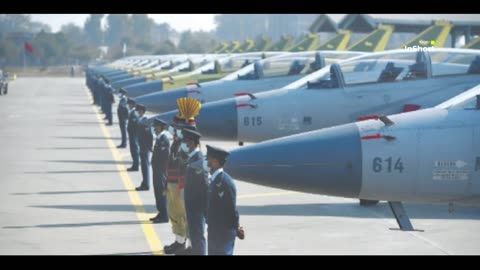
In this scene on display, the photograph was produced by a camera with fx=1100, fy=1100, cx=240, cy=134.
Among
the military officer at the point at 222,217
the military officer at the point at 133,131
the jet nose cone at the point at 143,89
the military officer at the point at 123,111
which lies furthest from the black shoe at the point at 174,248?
the jet nose cone at the point at 143,89

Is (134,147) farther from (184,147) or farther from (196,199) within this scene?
(196,199)

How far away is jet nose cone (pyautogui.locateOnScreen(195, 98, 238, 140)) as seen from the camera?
1944cm

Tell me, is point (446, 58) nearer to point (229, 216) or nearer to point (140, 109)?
point (140, 109)

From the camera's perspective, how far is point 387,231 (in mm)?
14594

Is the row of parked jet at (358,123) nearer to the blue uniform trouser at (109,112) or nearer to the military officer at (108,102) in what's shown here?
the blue uniform trouser at (109,112)

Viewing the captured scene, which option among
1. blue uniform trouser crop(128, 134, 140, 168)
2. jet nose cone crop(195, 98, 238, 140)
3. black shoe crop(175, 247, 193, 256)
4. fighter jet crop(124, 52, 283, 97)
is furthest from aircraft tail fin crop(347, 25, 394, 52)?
black shoe crop(175, 247, 193, 256)

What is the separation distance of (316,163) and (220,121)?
25.6ft

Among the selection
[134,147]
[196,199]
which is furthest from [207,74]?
[196,199]

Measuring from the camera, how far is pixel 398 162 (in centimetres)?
1180

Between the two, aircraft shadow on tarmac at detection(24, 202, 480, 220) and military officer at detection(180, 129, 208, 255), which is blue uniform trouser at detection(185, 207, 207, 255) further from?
aircraft shadow on tarmac at detection(24, 202, 480, 220)

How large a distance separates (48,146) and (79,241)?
15.8 m

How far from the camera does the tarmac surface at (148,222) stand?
13.4 metres

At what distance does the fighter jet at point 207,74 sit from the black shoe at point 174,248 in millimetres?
21252
